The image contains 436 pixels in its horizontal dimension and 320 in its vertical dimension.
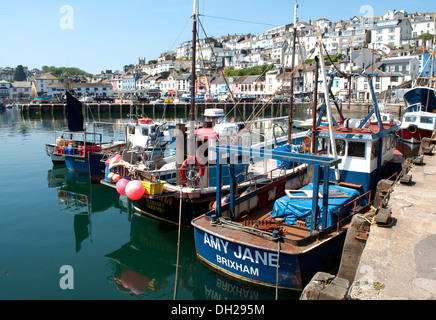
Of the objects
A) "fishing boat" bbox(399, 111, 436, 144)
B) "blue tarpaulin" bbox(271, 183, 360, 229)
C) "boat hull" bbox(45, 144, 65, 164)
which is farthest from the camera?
"fishing boat" bbox(399, 111, 436, 144)

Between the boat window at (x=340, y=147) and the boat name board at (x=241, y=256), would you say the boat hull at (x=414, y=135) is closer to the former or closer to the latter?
the boat window at (x=340, y=147)

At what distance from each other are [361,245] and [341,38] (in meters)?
120

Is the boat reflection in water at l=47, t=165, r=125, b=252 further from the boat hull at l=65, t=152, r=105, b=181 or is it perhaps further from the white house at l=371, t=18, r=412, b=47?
the white house at l=371, t=18, r=412, b=47

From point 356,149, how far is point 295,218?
3.43 meters

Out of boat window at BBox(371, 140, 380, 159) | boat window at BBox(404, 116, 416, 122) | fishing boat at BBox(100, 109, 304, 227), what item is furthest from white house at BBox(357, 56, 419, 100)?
boat window at BBox(371, 140, 380, 159)

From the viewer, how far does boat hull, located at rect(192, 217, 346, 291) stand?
28.2 ft

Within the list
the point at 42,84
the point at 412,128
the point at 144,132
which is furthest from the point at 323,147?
the point at 42,84

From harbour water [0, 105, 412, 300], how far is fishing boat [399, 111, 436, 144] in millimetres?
25714

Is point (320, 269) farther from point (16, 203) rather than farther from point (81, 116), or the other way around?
point (81, 116)

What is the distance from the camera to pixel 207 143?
49.3 feet

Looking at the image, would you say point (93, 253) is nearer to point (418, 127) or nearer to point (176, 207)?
point (176, 207)

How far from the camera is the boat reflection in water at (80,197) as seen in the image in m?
14.8
